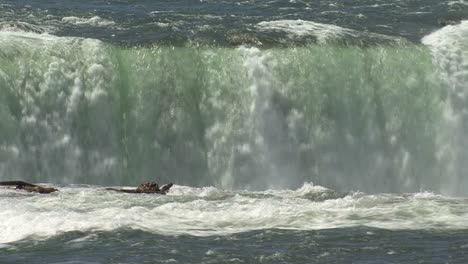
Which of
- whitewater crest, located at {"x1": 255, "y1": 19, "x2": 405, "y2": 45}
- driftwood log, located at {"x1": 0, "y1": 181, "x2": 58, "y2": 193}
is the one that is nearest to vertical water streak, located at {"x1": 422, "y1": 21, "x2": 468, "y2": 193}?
whitewater crest, located at {"x1": 255, "y1": 19, "x2": 405, "y2": 45}

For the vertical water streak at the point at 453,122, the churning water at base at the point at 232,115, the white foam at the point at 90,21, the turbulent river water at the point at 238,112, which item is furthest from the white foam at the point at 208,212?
the white foam at the point at 90,21

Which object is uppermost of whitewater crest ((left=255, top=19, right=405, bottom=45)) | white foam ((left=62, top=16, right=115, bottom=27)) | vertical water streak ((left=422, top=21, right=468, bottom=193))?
whitewater crest ((left=255, top=19, right=405, bottom=45))

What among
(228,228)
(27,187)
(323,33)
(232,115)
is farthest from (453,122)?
(27,187)

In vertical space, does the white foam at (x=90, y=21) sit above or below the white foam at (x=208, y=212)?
above

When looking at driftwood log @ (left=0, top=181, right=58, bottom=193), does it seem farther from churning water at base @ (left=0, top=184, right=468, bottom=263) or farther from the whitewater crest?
the whitewater crest

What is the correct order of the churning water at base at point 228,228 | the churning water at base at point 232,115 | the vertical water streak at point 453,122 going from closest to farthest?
1. the churning water at base at point 228,228
2. the churning water at base at point 232,115
3. the vertical water streak at point 453,122

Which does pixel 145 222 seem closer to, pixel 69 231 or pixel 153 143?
pixel 69 231

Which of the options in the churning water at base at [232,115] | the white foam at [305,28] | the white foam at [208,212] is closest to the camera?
the white foam at [208,212]

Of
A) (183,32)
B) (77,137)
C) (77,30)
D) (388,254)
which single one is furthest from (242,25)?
(388,254)

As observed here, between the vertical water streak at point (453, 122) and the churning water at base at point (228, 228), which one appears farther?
the vertical water streak at point (453, 122)

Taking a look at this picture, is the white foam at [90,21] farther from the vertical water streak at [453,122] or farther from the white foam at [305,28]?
the vertical water streak at [453,122]

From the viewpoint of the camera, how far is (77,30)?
1248 inches

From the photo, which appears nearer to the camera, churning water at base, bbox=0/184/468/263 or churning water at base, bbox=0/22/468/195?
churning water at base, bbox=0/184/468/263

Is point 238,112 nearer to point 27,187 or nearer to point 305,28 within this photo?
point 305,28
